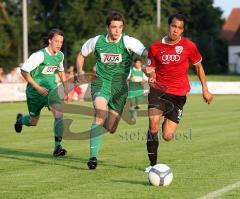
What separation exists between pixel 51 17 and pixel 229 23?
44.1 m

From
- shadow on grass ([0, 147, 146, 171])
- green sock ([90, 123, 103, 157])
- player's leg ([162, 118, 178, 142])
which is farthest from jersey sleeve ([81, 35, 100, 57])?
shadow on grass ([0, 147, 146, 171])

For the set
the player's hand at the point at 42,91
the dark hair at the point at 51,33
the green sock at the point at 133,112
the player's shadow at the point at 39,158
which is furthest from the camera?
the green sock at the point at 133,112

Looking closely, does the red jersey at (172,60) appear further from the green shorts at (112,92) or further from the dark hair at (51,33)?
the dark hair at (51,33)

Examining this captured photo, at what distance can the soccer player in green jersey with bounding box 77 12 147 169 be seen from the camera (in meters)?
10.7

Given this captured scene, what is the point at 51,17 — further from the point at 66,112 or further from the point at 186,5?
the point at 66,112

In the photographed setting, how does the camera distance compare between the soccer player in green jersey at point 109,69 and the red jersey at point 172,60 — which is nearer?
the red jersey at point 172,60

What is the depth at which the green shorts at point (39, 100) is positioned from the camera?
43.0ft

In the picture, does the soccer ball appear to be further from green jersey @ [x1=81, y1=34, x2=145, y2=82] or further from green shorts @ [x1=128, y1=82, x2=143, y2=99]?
green shorts @ [x1=128, y1=82, x2=143, y2=99]

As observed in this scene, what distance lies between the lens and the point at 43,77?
13.1 meters

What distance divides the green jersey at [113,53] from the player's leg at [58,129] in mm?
1975

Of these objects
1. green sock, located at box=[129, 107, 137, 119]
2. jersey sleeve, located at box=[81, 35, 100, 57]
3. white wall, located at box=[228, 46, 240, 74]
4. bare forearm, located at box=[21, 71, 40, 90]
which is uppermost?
jersey sleeve, located at box=[81, 35, 100, 57]

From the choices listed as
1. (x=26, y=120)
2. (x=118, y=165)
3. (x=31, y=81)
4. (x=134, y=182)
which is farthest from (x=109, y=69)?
(x=26, y=120)

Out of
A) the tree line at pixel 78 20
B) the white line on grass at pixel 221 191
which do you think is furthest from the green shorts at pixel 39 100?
the tree line at pixel 78 20

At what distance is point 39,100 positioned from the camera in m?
13.4
